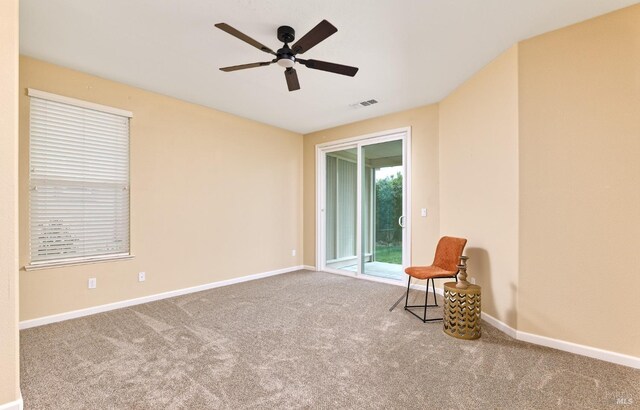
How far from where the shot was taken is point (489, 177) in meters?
3.00

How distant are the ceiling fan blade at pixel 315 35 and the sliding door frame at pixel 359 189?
2621mm

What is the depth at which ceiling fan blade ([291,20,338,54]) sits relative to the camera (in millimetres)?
1867

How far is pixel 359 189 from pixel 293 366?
3.34 m

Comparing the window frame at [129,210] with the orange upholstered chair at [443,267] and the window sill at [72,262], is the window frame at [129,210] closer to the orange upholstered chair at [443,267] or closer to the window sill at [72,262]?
the window sill at [72,262]

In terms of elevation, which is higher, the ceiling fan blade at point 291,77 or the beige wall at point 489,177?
the ceiling fan blade at point 291,77

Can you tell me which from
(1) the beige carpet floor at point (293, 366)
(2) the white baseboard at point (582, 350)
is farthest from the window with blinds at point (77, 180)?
(2) the white baseboard at point (582, 350)

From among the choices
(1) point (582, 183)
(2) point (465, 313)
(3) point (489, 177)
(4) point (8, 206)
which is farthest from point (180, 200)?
(1) point (582, 183)

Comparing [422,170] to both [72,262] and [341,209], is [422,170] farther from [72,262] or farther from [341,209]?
[72,262]

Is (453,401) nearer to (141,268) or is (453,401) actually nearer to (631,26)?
(631,26)

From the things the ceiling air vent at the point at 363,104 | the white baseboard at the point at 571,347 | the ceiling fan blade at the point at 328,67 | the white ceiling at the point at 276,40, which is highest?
the white ceiling at the point at 276,40

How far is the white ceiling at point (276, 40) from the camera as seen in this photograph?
2.15 m

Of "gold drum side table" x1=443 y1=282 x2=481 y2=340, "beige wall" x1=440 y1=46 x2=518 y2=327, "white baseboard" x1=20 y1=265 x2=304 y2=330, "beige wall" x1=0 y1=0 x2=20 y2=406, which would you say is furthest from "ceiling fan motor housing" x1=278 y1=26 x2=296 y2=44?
"white baseboard" x1=20 y1=265 x2=304 y2=330

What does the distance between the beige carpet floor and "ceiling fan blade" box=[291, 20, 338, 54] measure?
2.34 metres

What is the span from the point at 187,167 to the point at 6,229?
8.36 ft
